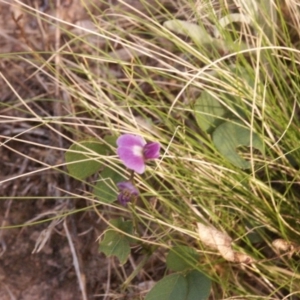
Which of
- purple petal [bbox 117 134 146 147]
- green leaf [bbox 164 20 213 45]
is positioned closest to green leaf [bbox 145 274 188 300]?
purple petal [bbox 117 134 146 147]

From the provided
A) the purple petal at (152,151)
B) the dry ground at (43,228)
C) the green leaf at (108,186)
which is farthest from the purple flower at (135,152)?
the dry ground at (43,228)

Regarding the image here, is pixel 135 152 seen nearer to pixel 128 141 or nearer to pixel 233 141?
pixel 128 141

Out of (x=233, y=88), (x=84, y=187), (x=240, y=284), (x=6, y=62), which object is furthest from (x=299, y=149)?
(x=6, y=62)

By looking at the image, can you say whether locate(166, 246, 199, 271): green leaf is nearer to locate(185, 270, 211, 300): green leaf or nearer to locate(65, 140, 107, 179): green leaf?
locate(185, 270, 211, 300): green leaf

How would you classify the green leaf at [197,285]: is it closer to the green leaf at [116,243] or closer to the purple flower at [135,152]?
the green leaf at [116,243]

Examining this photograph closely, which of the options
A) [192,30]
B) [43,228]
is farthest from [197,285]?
[192,30]

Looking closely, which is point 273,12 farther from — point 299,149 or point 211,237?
point 211,237
